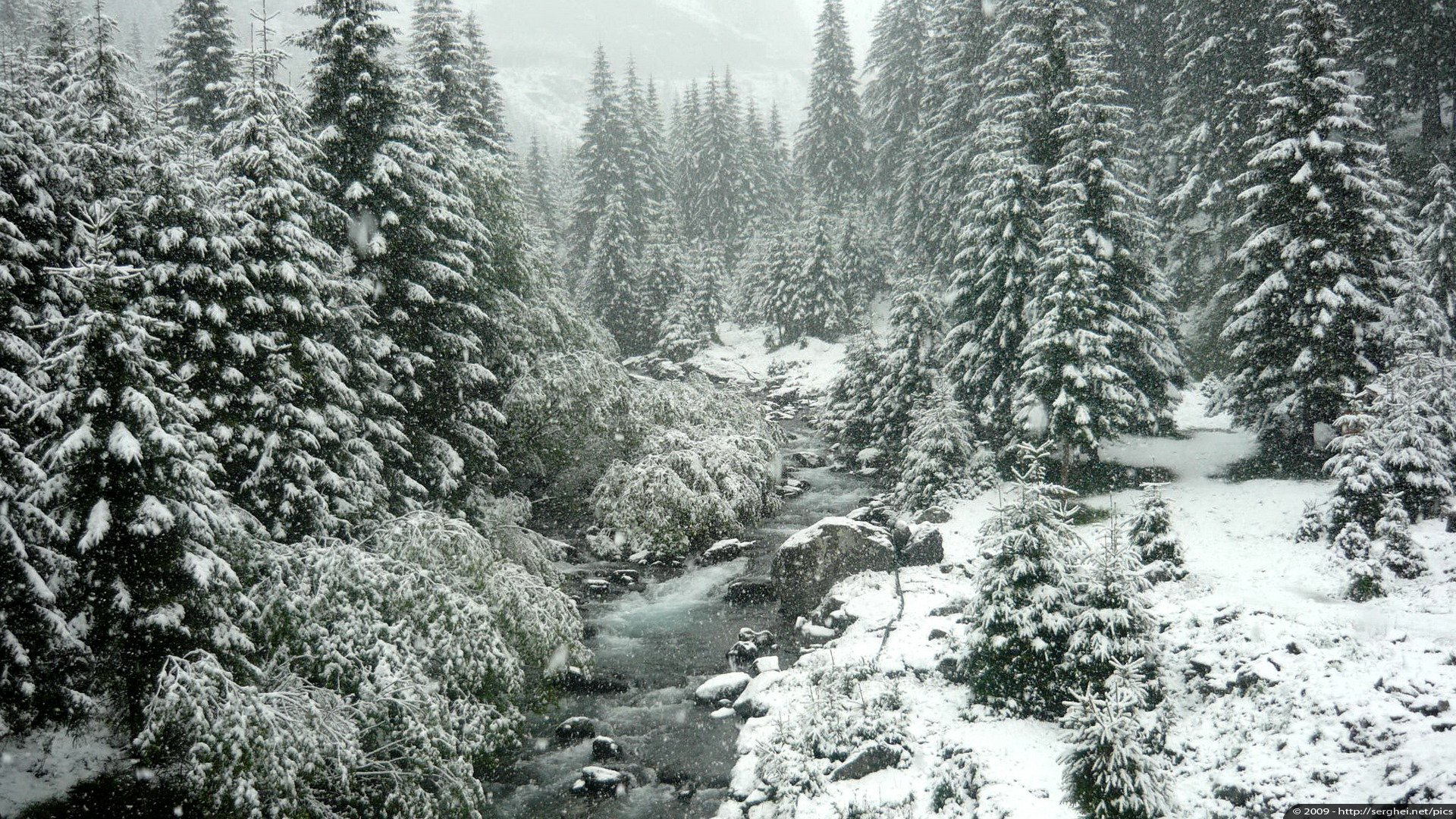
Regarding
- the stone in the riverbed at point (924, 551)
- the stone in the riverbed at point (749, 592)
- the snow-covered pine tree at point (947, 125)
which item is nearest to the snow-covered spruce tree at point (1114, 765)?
the stone in the riverbed at point (924, 551)

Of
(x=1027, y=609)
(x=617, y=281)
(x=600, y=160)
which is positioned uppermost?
(x=600, y=160)

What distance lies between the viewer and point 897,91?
44531mm

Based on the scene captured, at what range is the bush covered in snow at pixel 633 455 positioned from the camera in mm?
21375

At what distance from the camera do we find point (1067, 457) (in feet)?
66.6

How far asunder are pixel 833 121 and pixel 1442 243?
34.1 m

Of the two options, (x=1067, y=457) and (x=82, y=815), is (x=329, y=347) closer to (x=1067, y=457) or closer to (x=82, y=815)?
(x=82, y=815)

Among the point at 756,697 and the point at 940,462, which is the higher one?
the point at 940,462

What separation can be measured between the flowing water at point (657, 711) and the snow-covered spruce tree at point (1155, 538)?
7.31m

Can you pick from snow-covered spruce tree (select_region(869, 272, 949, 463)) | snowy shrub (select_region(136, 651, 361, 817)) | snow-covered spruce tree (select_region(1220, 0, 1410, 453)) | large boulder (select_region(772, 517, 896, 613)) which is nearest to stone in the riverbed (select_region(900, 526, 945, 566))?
large boulder (select_region(772, 517, 896, 613))

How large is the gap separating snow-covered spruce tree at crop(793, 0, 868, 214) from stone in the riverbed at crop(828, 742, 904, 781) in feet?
138

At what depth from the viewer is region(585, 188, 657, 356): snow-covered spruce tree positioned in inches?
1724

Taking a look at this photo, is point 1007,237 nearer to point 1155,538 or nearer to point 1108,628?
point 1155,538

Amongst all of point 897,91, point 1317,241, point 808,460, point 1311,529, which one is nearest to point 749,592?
point 1311,529

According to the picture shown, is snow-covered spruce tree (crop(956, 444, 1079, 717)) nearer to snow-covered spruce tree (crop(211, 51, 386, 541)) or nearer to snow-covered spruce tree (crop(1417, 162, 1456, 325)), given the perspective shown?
snow-covered spruce tree (crop(211, 51, 386, 541))
